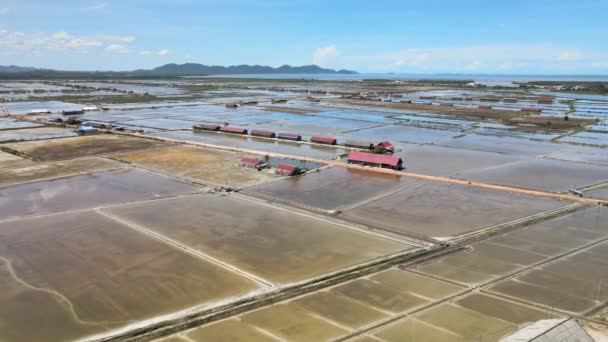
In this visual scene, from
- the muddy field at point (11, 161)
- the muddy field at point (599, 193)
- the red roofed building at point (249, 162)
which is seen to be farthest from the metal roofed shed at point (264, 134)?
the muddy field at point (599, 193)

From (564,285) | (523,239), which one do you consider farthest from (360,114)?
(564,285)

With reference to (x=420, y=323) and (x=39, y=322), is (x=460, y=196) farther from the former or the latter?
(x=39, y=322)

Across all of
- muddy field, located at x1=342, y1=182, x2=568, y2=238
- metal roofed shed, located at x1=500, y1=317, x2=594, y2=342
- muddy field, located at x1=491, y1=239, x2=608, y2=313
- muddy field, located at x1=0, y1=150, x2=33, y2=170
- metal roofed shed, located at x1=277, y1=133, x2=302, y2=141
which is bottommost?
muddy field, located at x1=491, y1=239, x2=608, y2=313

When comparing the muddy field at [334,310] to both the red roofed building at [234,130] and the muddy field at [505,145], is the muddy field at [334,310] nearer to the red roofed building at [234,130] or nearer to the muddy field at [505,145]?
the muddy field at [505,145]

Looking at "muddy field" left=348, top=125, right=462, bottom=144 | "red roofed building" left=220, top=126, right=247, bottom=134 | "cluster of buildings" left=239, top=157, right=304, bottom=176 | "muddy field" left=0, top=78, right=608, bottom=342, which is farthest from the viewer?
"red roofed building" left=220, top=126, right=247, bottom=134

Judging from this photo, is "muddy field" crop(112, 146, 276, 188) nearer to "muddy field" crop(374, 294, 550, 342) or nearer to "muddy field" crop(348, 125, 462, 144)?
"muddy field" crop(374, 294, 550, 342)

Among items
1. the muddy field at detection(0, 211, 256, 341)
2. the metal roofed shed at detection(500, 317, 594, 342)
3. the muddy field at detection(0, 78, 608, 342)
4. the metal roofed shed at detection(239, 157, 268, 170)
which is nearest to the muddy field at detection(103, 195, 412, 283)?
the muddy field at detection(0, 78, 608, 342)
